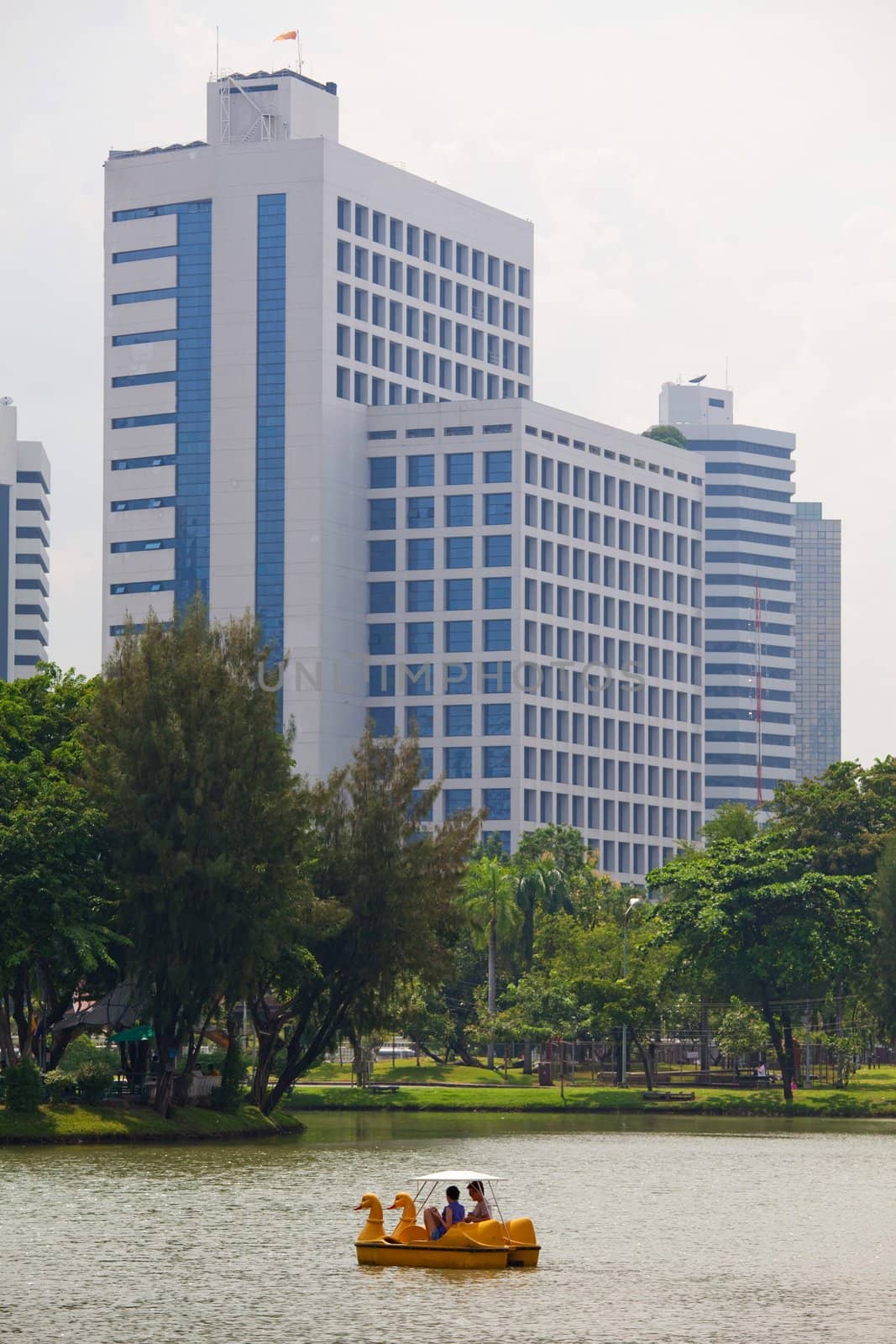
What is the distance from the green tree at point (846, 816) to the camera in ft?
421

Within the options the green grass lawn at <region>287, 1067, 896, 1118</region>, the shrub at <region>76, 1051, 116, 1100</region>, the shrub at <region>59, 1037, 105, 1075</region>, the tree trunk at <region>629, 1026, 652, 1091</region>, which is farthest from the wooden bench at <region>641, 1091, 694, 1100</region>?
the shrub at <region>76, 1051, 116, 1100</region>

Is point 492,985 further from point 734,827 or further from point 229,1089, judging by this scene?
point 229,1089

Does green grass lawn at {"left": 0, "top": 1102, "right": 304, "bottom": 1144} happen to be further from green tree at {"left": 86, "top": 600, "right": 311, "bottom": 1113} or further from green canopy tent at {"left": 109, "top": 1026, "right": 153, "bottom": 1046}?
green canopy tent at {"left": 109, "top": 1026, "right": 153, "bottom": 1046}

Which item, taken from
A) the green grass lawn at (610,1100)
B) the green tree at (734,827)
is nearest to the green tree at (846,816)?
the green grass lawn at (610,1100)

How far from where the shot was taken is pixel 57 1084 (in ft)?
283

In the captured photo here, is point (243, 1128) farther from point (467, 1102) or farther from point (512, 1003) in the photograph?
point (512, 1003)

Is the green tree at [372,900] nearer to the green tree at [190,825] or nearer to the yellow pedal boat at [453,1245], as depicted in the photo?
the green tree at [190,825]

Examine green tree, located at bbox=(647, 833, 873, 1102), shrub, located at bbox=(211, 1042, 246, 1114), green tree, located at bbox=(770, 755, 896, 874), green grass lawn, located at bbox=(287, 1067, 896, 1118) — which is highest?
green tree, located at bbox=(770, 755, 896, 874)

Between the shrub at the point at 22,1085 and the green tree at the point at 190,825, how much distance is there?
649 centimetres

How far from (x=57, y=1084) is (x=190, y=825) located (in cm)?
1088

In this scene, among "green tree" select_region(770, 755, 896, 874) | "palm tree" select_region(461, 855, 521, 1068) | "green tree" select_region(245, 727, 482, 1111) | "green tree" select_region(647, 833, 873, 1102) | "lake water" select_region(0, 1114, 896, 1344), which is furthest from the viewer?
"palm tree" select_region(461, 855, 521, 1068)

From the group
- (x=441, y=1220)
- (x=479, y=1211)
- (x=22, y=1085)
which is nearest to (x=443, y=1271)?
(x=441, y=1220)

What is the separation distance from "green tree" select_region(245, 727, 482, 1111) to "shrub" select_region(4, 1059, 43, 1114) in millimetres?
13299

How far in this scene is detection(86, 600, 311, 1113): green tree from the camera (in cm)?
8538
